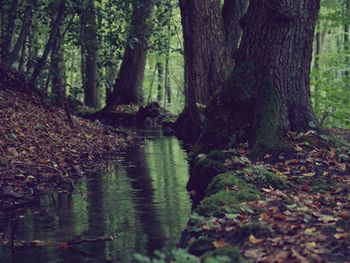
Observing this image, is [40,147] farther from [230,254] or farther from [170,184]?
[230,254]

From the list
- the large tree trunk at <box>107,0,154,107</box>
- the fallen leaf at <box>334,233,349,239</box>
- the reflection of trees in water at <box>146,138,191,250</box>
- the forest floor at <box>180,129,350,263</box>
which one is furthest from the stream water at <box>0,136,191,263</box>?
the large tree trunk at <box>107,0,154,107</box>

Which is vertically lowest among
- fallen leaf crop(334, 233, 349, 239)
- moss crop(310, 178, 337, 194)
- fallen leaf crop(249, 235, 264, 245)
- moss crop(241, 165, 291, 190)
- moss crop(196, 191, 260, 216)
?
fallen leaf crop(249, 235, 264, 245)

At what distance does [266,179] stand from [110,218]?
1993 mm

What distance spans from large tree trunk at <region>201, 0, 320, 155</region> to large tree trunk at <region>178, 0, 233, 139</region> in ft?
17.2

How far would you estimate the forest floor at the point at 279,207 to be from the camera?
502 cm

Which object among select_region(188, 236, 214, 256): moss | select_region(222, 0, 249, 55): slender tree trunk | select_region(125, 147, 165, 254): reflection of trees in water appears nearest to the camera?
select_region(188, 236, 214, 256): moss

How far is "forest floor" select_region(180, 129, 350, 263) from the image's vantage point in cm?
502

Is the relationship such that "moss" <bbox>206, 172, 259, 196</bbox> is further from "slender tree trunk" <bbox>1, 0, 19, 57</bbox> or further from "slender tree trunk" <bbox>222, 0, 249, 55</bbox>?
"slender tree trunk" <bbox>1, 0, 19, 57</bbox>

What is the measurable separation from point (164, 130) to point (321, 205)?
1638cm

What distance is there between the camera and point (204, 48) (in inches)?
611

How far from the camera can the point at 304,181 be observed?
26.2 feet

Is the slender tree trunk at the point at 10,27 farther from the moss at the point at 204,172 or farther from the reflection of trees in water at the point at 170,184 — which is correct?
the moss at the point at 204,172

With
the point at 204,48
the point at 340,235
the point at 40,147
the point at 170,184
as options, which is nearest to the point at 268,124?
the point at 170,184

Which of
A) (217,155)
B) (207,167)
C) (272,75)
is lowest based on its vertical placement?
(207,167)
